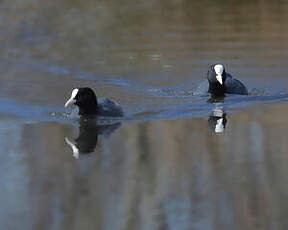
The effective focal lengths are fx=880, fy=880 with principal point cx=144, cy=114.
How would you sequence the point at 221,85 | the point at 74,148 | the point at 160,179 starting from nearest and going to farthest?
the point at 160,179 < the point at 74,148 < the point at 221,85

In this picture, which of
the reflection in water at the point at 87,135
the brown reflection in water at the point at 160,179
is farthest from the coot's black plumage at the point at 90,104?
the brown reflection in water at the point at 160,179

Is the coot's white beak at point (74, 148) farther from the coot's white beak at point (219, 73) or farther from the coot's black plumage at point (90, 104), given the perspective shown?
the coot's white beak at point (219, 73)

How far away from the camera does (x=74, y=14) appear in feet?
68.6

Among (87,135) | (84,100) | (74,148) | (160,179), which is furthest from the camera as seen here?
(84,100)

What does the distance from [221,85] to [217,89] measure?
0.09 metres

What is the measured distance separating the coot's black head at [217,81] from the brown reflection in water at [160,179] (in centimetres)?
208

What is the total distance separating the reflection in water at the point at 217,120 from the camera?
10.1m

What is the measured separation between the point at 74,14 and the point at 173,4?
7.78 ft

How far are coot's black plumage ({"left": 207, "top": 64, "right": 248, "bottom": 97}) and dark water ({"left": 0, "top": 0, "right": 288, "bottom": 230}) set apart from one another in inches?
7.8

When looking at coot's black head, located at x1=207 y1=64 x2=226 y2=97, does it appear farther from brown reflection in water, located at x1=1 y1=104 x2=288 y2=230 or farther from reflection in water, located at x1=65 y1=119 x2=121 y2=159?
reflection in water, located at x1=65 y1=119 x2=121 y2=159

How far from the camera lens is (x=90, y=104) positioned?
1084 cm

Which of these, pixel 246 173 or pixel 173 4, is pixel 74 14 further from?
pixel 246 173

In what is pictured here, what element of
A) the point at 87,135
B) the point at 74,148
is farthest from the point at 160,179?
the point at 87,135

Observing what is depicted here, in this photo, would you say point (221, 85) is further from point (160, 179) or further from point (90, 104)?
point (160, 179)
